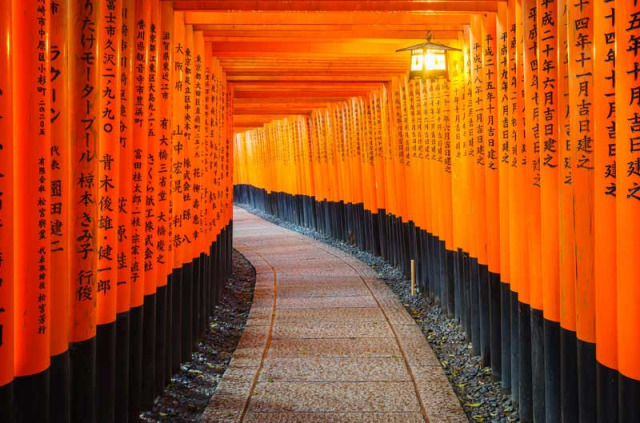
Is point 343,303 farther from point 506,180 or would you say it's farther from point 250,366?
point 506,180

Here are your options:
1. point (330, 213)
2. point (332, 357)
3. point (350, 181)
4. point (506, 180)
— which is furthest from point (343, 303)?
point (330, 213)

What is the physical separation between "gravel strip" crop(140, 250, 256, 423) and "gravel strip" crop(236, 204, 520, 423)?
237 centimetres

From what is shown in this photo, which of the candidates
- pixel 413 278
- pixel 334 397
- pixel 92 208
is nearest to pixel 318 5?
pixel 92 208

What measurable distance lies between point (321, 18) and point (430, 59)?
4.27 ft

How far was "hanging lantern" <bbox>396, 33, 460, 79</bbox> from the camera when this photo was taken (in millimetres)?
6766

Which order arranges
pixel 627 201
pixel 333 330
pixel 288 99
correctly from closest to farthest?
pixel 627 201, pixel 333 330, pixel 288 99

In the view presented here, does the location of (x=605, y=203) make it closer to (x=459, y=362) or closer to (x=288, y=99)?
(x=459, y=362)

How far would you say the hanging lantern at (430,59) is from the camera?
6.77 meters

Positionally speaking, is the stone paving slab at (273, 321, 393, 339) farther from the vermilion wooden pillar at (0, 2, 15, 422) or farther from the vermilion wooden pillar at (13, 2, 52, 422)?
the vermilion wooden pillar at (0, 2, 15, 422)

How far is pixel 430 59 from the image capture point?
22.3ft

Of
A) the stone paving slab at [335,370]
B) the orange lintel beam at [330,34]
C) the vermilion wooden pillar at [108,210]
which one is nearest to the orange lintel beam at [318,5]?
the orange lintel beam at [330,34]

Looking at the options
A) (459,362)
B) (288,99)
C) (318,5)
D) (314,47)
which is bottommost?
(459,362)

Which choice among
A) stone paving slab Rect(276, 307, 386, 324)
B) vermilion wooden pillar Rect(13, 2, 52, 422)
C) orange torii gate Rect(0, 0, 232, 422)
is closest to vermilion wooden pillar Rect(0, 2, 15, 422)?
orange torii gate Rect(0, 0, 232, 422)

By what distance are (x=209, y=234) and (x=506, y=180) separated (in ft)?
16.0
